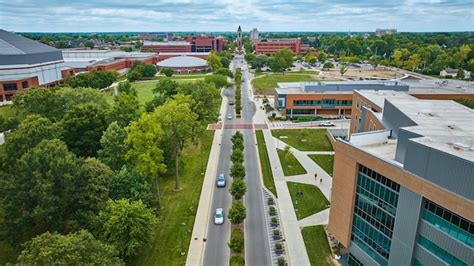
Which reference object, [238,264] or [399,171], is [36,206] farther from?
[399,171]

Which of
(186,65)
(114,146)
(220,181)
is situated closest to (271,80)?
(186,65)

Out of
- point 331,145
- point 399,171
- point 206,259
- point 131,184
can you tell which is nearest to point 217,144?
point 331,145

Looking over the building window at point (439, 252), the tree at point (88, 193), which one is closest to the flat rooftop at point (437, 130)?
the building window at point (439, 252)

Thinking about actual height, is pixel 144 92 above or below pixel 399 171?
below

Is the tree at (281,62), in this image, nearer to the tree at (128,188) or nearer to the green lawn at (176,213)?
the green lawn at (176,213)

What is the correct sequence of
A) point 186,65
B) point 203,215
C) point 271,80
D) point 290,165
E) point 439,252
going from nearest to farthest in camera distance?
point 439,252 → point 203,215 → point 290,165 → point 271,80 → point 186,65

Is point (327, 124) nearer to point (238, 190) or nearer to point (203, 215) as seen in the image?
point (238, 190)
